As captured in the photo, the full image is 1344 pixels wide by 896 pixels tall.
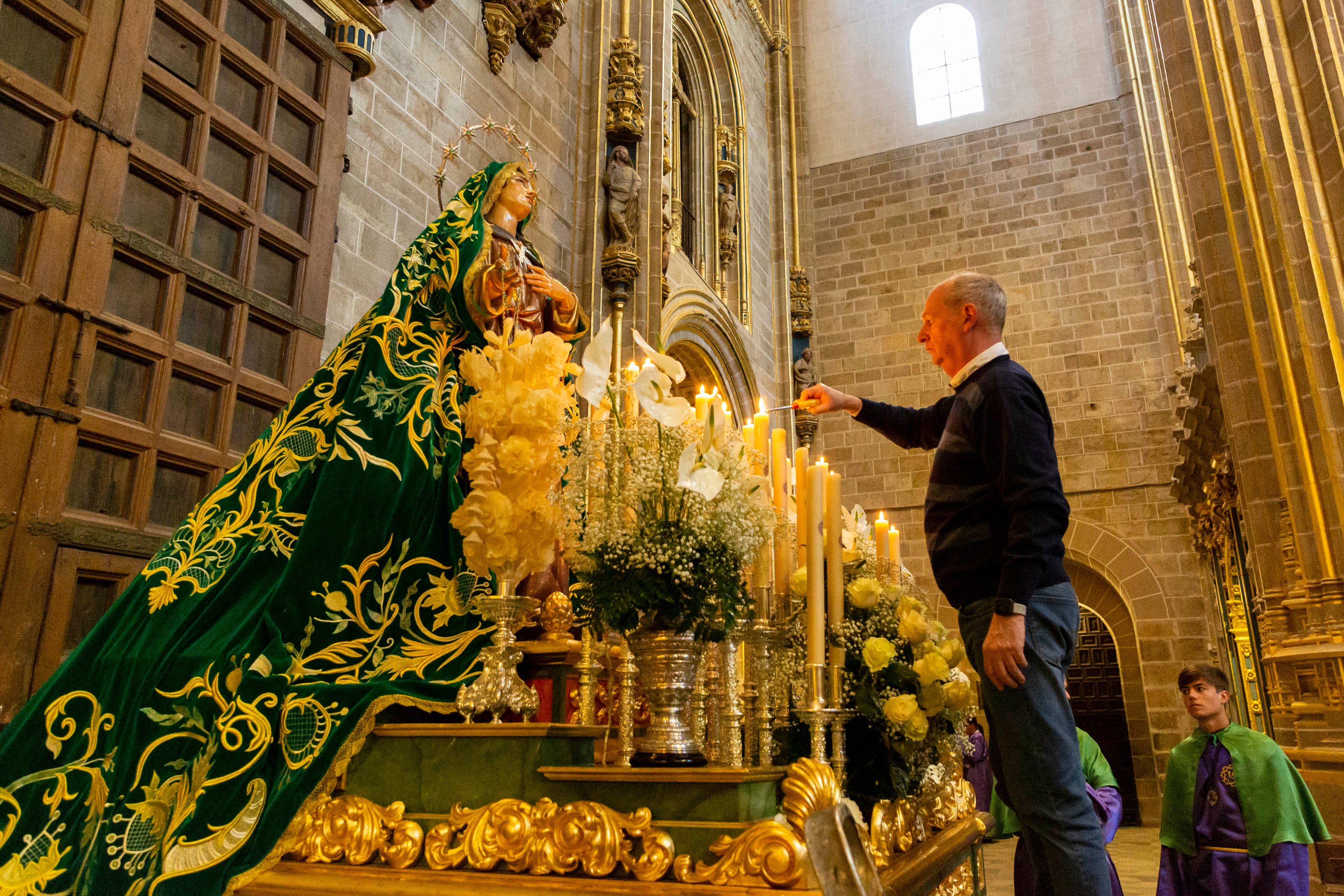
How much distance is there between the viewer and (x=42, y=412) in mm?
3121

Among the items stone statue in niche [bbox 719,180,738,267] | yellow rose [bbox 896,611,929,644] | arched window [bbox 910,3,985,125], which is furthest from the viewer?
arched window [bbox 910,3,985,125]

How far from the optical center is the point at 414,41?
5543 millimetres

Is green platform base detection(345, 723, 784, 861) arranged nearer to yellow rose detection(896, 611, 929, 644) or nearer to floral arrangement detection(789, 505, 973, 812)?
floral arrangement detection(789, 505, 973, 812)

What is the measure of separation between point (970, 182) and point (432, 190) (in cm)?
857

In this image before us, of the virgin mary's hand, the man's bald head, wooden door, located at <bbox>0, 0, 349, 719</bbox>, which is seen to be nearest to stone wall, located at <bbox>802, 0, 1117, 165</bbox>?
wooden door, located at <bbox>0, 0, 349, 719</bbox>

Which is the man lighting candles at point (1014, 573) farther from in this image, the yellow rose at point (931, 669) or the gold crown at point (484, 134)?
the gold crown at point (484, 134)

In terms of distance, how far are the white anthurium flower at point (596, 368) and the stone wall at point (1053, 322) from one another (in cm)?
947

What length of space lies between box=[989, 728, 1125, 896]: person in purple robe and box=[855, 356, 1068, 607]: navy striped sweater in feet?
3.65

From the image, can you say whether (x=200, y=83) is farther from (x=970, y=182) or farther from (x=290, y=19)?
(x=970, y=182)

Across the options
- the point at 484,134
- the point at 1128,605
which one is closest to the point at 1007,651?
the point at 484,134

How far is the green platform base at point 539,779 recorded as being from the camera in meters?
1.37

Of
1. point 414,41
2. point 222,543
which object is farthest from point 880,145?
point 222,543

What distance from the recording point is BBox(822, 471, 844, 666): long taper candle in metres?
1.72

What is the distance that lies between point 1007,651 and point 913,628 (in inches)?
14.9
